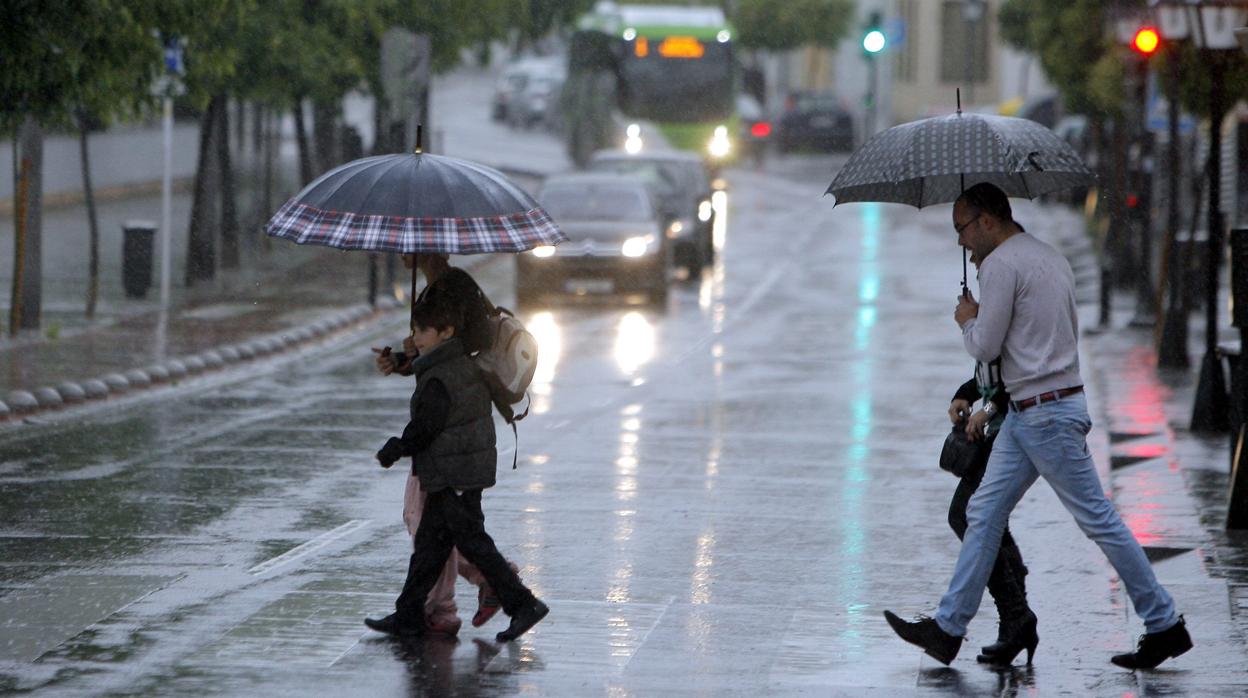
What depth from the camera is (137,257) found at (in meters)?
22.7

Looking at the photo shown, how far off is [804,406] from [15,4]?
21.8 ft

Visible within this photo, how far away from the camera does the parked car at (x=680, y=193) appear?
2791cm

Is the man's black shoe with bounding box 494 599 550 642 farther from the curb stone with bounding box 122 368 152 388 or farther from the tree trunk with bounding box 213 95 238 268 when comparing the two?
the tree trunk with bounding box 213 95 238 268

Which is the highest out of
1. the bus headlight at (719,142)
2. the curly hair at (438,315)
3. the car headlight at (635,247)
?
the bus headlight at (719,142)

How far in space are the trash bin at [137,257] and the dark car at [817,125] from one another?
37.4 m

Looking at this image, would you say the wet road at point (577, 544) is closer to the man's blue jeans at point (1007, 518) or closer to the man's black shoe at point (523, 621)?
the man's black shoe at point (523, 621)

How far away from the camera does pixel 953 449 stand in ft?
26.2

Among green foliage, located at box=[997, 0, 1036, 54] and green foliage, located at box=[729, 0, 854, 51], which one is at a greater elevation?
green foliage, located at box=[729, 0, 854, 51]

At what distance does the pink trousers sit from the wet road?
139 millimetres

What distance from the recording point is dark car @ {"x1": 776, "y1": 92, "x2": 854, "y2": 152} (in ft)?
192

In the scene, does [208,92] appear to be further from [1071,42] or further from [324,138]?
[1071,42]

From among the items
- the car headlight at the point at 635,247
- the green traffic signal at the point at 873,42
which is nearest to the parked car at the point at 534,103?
the green traffic signal at the point at 873,42

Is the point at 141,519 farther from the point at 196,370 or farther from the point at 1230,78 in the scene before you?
the point at 1230,78

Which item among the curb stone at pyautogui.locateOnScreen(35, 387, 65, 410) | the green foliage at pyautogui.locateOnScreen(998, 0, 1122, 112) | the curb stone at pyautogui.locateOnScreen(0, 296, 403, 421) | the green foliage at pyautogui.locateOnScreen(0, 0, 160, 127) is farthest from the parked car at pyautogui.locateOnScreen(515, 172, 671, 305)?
the curb stone at pyautogui.locateOnScreen(35, 387, 65, 410)
